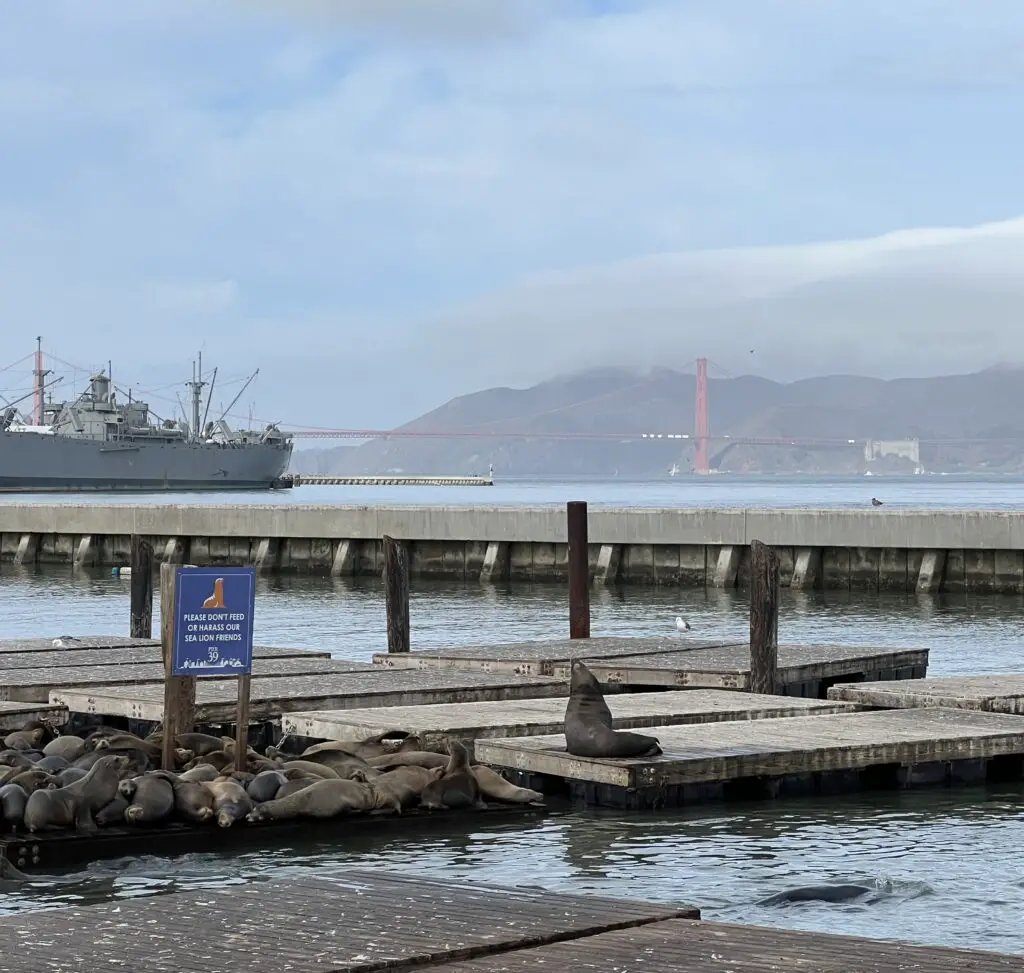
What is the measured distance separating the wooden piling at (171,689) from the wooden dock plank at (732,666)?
15.5 ft

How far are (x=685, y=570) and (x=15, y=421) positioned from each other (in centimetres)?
11185

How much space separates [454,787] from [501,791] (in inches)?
13.7

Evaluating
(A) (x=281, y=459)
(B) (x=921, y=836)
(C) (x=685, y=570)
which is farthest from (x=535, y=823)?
(A) (x=281, y=459)

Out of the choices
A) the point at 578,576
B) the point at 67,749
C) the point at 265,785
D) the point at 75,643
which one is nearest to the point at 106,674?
the point at 75,643

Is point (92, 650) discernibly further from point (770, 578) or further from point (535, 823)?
point (535, 823)

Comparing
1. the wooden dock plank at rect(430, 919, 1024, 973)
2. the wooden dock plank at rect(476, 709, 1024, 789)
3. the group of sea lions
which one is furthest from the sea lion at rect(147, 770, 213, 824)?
the wooden dock plank at rect(430, 919, 1024, 973)

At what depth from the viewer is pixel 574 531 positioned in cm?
2123

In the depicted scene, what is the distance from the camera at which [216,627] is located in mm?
11344

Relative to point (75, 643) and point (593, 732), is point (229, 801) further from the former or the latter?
point (75, 643)

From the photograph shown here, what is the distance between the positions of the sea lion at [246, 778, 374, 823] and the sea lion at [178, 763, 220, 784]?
57 centimetres

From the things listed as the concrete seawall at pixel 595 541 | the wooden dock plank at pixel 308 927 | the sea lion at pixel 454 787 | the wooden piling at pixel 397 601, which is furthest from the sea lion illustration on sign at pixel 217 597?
the concrete seawall at pixel 595 541

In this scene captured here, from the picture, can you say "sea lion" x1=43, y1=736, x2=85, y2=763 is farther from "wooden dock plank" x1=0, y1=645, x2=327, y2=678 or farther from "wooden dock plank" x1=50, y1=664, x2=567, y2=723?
"wooden dock plank" x1=0, y1=645, x2=327, y2=678

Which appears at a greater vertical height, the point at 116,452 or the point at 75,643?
the point at 116,452

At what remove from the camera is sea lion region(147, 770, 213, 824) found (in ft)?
33.5
